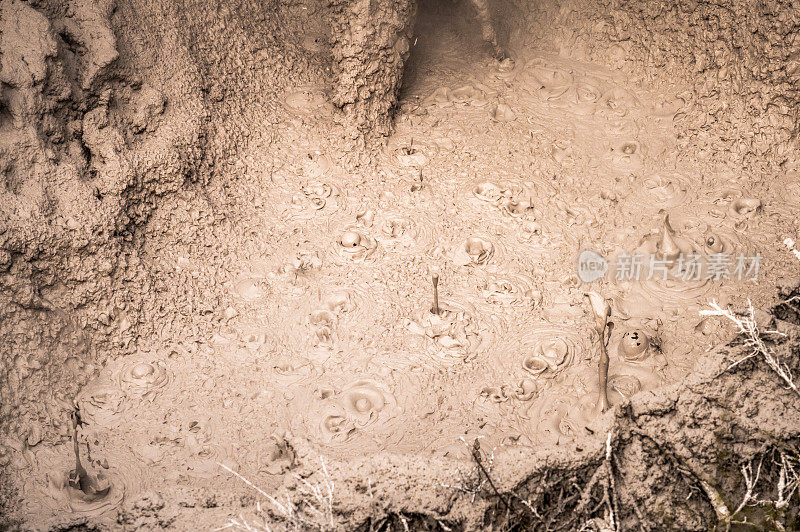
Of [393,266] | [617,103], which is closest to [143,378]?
[393,266]

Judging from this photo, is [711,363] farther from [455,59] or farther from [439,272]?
[455,59]

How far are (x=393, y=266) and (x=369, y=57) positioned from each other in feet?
4.13

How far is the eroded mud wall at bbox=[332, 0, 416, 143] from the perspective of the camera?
187 inches

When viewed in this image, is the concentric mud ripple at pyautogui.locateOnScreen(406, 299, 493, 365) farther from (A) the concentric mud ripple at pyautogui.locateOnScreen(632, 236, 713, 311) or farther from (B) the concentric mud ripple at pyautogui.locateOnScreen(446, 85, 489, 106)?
(B) the concentric mud ripple at pyautogui.locateOnScreen(446, 85, 489, 106)

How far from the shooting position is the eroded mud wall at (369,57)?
4.75 metres

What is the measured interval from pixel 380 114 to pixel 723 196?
205 cm

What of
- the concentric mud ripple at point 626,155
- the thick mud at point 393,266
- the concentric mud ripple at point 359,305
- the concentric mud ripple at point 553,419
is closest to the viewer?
the thick mud at point 393,266

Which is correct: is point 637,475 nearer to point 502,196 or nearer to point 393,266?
point 393,266

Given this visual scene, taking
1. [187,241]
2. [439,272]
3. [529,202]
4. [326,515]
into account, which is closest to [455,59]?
[529,202]

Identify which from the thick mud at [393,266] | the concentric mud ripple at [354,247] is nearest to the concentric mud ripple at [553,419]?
the thick mud at [393,266]

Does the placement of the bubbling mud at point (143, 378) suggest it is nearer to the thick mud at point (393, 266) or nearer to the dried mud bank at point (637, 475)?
the thick mud at point (393, 266)

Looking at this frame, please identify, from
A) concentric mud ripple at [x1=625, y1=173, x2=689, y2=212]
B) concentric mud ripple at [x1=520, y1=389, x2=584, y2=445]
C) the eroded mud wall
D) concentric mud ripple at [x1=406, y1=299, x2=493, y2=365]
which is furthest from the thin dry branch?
the eroded mud wall

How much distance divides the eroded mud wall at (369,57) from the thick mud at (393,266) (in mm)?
17

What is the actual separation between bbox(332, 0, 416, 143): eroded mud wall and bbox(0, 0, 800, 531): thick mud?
2 cm
